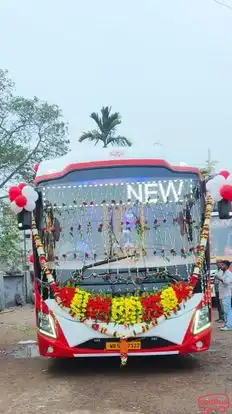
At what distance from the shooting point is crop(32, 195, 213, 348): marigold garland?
7848 millimetres

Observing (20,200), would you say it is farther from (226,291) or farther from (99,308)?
(226,291)

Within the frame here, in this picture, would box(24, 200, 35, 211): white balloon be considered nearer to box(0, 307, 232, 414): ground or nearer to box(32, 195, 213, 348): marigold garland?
box(32, 195, 213, 348): marigold garland

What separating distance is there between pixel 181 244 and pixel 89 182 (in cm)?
149

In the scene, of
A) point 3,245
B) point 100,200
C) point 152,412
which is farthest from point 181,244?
point 3,245

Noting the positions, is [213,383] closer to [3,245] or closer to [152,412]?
[152,412]

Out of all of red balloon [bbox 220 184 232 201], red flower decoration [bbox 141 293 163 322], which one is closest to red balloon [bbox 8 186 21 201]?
red flower decoration [bbox 141 293 163 322]

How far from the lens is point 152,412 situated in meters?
6.46

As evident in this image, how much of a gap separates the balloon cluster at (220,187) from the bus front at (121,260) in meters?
0.22

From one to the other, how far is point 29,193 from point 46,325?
176 centimetres

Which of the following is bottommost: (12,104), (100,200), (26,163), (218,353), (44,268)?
(218,353)

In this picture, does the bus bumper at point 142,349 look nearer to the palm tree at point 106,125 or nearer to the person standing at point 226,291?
Answer: the person standing at point 226,291

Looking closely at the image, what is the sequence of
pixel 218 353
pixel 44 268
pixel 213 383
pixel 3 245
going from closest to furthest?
pixel 213 383, pixel 44 268, pixel 218 353, pixel 3 245

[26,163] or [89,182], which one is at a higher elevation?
[26,163]

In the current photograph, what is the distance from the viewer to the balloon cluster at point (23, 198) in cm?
812
